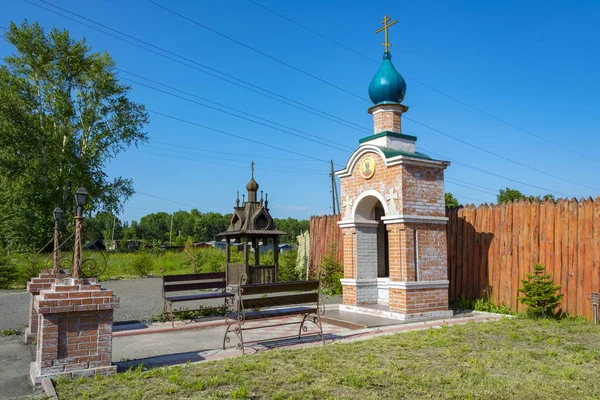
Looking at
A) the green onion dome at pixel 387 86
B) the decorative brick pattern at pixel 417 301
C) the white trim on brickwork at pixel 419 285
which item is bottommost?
the decorative brick pattern at pixel 417 301

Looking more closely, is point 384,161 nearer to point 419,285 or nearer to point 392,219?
point 392,219

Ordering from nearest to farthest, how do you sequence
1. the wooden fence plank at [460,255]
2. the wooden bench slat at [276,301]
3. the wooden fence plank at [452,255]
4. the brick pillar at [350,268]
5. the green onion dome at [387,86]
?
1. the wooden bench slat at [276,301]
2. the green onion dome at [387,86]
3. the brick pillar at [350,268]
4. the wooden fence plank at [460,255]
5. the wooden fence plank at [452,255]

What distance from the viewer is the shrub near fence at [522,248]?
27.6ft

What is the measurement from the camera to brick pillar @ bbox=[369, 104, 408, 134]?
10367 mm

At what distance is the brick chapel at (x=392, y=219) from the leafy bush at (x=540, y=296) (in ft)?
4.93

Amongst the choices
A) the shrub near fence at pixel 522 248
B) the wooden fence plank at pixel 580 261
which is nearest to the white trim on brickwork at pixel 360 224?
the shrub near fence at pixel 522 248

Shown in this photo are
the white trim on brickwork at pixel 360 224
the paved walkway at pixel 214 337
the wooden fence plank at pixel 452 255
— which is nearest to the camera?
the paved walkway at pixel 214 337

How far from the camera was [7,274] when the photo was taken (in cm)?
1652

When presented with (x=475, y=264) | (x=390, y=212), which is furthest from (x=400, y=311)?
(x=475, y=264)

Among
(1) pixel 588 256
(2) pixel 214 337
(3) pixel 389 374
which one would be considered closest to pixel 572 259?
(1) pixel 588 256

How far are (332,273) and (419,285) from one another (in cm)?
506

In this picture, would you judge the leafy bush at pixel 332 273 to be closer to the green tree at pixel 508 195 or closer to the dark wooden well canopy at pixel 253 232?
the dark wooden well canopy at pixel 253 232

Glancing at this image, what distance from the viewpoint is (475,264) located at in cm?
1049

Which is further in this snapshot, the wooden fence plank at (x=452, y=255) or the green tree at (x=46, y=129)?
the green tree at (x=46, y=129)
